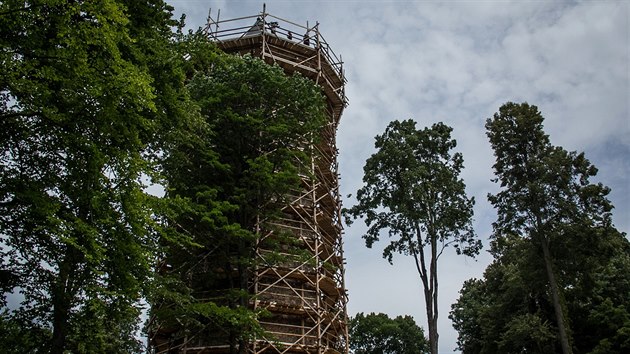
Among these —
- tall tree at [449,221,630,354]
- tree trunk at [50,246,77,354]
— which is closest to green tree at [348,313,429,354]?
tall tree at [449,221,630,354]

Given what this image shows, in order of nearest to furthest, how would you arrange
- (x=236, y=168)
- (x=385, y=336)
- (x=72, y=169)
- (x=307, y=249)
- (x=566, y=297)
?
(x=72, y=169) → (x=236, y=168) → (x=307, y=249) → (x=566, y=297) → (x=385, y=336)

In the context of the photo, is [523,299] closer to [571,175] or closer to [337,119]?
[571,175]

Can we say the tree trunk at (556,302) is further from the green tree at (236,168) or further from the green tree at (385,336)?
the green tree at (385,336)

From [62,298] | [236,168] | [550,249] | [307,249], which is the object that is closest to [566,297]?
[550,249]

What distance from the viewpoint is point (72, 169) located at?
8.32 meters

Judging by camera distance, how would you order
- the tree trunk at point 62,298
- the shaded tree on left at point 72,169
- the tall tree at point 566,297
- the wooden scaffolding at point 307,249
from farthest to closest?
the tall tree at point 566,297 → the wooden scaffolding at point 307,249 → the tree trunk at point 62,298 → the shaded tree on left at point 72,169

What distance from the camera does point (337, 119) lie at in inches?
1110

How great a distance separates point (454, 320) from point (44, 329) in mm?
34913

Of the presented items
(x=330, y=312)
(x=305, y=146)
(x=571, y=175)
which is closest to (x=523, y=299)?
(x=571, y=175)

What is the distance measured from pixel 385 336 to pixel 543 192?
91.4ft

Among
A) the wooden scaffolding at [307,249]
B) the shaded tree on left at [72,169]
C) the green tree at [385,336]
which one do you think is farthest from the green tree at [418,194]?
the green tree at [385,336]

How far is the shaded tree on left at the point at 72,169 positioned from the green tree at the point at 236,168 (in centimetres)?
354

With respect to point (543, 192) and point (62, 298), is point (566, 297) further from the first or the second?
point (62, 298)

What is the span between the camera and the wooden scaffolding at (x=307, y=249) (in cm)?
1770
